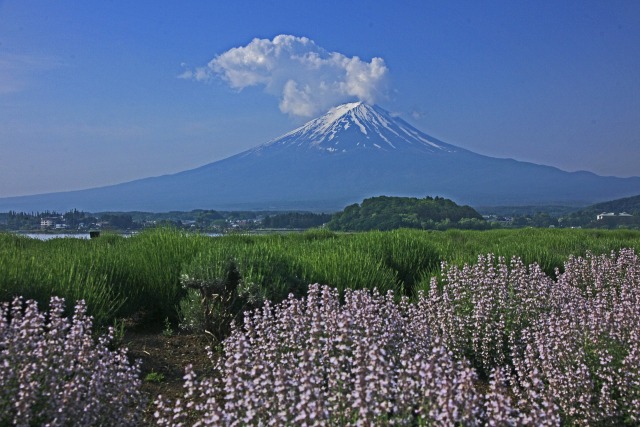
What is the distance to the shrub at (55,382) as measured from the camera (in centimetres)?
414

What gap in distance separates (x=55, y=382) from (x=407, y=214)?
123 feet

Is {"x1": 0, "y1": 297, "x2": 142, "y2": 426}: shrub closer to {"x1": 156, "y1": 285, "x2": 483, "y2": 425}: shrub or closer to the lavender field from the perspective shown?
the lavender field

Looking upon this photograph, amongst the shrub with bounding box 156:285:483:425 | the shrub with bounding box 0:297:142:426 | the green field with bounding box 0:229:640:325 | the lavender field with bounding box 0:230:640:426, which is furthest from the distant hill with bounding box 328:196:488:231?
the shrub with bounding box 156:285:483:425

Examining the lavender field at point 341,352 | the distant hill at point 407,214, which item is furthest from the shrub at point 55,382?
the distant hill at point 407,214

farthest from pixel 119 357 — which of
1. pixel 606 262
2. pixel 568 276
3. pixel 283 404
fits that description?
pixel 606 262

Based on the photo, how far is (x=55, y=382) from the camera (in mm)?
4395

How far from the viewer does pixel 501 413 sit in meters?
3.28

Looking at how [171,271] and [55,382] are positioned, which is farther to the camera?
[171,271]

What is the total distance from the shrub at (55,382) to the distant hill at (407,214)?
30922 millimetres

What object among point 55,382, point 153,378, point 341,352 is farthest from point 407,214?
point 55,382

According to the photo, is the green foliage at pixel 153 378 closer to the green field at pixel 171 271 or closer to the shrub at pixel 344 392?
the green field at pixel 171 271

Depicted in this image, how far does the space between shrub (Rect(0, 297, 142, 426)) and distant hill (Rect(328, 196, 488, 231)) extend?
1217 inches

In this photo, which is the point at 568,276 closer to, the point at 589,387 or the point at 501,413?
the point at 589,387

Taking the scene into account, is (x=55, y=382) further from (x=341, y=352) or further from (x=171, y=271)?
(x=171, y=271)
